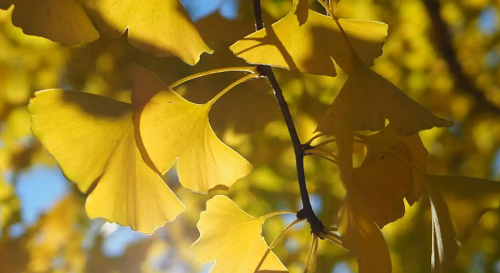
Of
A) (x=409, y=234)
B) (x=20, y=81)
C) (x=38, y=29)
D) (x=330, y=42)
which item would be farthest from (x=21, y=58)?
(x=409, y=234)

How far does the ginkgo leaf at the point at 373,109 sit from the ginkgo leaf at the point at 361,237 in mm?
45

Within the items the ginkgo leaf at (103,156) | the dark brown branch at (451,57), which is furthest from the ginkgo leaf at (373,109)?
the dark brown branch at (451,57)

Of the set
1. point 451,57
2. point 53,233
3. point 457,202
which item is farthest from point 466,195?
point 53,233

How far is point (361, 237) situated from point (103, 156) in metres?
0.17

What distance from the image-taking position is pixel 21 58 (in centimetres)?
64

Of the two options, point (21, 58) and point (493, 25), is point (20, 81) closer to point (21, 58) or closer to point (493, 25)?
point (21, 58)

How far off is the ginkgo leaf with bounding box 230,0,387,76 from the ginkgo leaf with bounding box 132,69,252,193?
60 millimetres

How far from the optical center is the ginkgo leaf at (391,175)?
0.97 feet

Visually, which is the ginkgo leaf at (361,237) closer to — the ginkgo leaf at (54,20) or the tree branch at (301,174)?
the tree branch at (301,174)

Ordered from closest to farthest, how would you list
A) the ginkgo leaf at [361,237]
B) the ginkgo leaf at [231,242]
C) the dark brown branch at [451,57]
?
the ginkgo leaf at [361,237] < the ginkgo leaf at [231,242] < the dark brown branch at [451,57]

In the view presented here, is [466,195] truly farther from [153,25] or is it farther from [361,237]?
[153,25]

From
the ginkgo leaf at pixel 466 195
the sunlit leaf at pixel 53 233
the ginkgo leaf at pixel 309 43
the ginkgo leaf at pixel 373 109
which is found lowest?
the sunlit leaf at pixel 53 233

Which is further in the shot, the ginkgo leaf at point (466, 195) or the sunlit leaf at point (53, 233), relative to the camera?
the sunlit leaf at point (53, 233)

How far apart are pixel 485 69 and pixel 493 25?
0.07 meters
